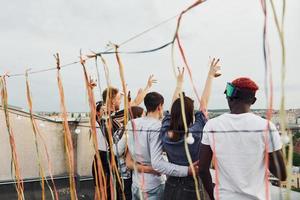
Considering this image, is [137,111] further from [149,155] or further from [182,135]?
[182,135]

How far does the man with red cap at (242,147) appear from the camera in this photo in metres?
1.43

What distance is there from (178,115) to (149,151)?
0.39m

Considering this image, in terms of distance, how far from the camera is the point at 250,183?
1486 millimetres

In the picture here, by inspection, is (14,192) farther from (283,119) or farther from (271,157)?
(283,119)

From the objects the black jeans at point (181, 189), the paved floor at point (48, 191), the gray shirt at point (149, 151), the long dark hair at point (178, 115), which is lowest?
the paved floor at point (48, 191)

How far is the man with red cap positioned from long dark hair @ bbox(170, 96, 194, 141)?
0.26 metres

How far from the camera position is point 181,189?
6.25ft

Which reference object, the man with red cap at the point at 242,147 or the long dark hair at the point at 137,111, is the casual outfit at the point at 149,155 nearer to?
the long dark hair at the point at 137,111

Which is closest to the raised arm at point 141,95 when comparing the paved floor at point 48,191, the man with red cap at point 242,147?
the man with red cap at point 242,147

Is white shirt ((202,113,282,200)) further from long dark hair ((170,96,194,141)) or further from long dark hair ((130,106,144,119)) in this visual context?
long dark hair ((130,106,144,119))

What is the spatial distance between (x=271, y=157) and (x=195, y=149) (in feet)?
1.66

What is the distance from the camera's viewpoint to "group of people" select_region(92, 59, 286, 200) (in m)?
1.45

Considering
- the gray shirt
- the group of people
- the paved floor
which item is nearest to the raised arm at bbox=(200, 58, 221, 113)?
the group of people

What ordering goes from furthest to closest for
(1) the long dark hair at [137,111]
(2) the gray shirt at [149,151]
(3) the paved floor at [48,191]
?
(3) the paved floor at [48,191] < (1) the long dark hair at [137,111] < (2) the gray shirt at [149,151]
